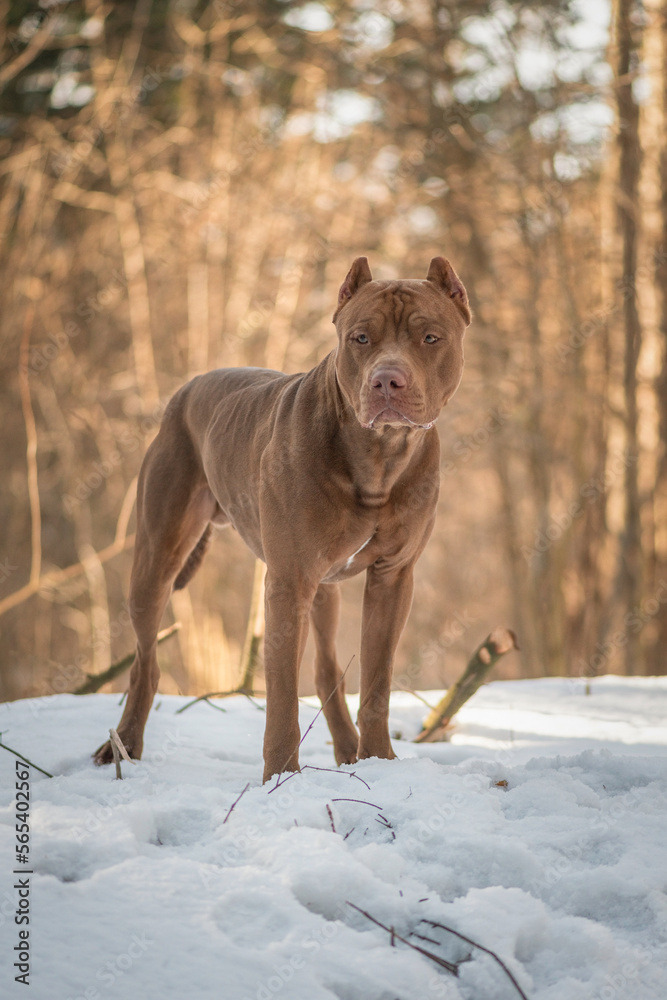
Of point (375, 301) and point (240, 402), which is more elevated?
point (375, 301)

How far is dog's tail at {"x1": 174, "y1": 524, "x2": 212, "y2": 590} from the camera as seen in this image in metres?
3.87

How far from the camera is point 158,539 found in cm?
352

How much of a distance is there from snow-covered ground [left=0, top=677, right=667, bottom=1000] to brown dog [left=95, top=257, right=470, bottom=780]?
462mm

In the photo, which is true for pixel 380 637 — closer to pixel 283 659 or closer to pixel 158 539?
pixel 283 659

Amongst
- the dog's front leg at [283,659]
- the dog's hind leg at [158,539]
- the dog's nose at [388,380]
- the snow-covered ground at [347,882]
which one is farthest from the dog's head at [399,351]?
the snow-covered ground at [347,882]

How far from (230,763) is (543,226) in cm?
739

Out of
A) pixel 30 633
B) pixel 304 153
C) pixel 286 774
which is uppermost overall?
pixel 304 153

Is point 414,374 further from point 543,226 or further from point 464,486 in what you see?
point 464,486

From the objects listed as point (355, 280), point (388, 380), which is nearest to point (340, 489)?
point (388, 380)

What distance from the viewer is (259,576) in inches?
202

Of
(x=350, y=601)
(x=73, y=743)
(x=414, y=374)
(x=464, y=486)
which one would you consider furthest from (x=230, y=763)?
(x=464, y=486)

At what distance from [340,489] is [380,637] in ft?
2.21

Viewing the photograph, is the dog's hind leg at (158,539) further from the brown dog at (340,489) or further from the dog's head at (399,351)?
the dog's head at (399,351)

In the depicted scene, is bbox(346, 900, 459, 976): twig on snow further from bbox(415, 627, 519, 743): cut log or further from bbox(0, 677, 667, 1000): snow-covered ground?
bbox(415, 627, 519, 743): cut log
